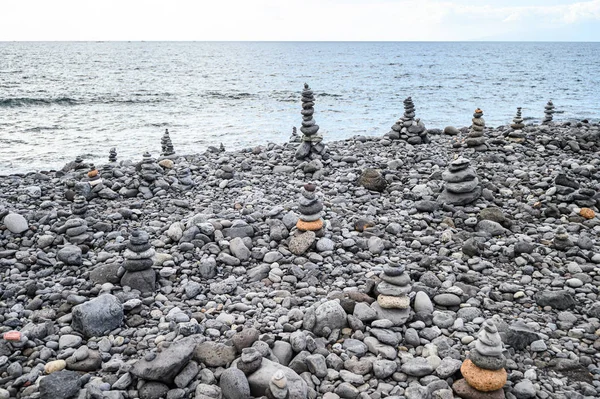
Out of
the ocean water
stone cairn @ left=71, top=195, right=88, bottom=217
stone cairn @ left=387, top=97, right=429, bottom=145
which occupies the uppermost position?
stone cairn @ left=387, top=97, right=429, bottom=145

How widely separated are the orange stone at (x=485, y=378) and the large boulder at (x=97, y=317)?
4.14m

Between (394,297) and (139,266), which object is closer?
(394,297)

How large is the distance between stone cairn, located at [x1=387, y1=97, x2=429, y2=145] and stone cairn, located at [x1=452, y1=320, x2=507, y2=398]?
1032 centimetres

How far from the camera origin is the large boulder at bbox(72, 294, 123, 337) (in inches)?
216

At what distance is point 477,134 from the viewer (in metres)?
13.9

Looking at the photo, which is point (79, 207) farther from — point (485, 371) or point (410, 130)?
point (410, 130)

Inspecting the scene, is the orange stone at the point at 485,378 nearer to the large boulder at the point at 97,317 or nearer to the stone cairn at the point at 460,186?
the large boulder at the point at 97,317

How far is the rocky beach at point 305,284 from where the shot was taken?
4.73 meters

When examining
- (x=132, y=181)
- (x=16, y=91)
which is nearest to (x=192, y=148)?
(x=132, y=181)

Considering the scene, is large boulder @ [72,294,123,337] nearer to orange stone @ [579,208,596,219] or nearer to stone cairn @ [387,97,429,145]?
orange stone @ [579,208,596,219]

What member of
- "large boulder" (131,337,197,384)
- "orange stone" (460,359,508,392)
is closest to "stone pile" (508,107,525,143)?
"orange stone" (460,359,508,392)

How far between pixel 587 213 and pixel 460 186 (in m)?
2.35

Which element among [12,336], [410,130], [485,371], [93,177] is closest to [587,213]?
[485,371]

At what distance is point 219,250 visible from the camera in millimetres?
7645
